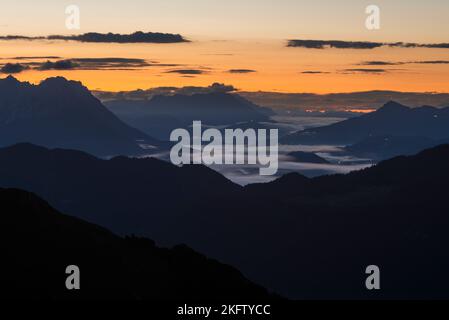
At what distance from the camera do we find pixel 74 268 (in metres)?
187
